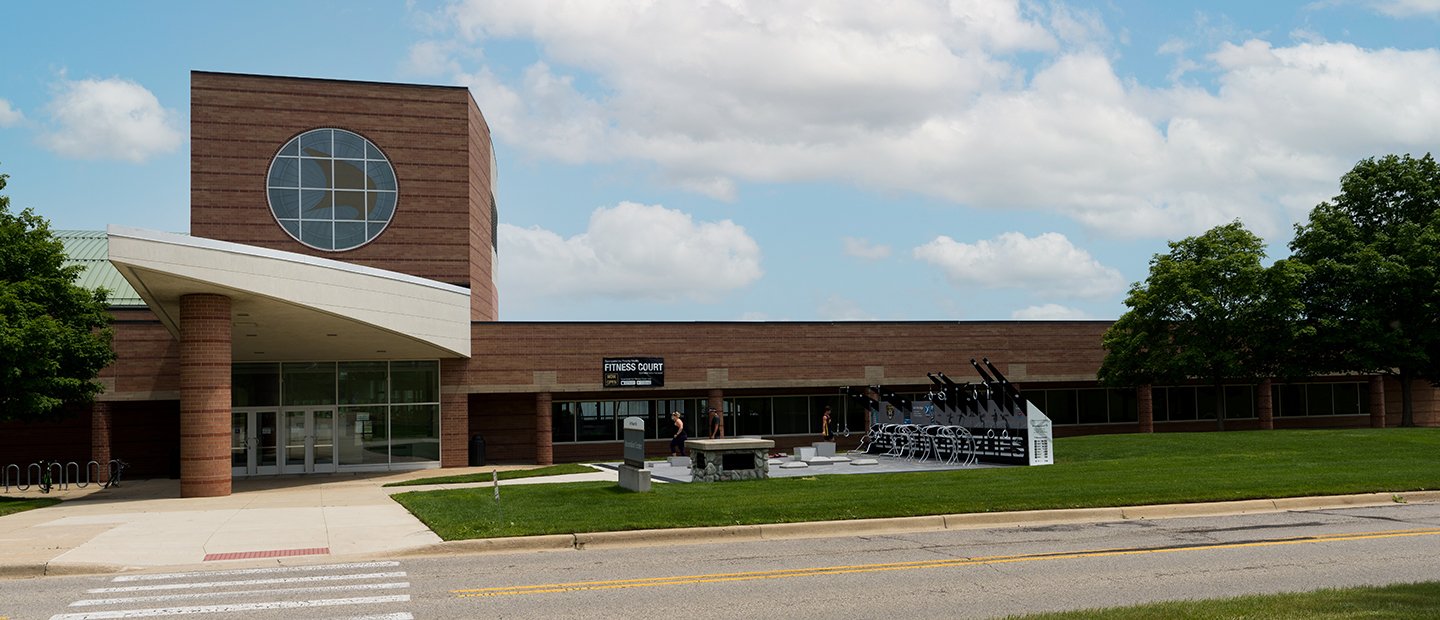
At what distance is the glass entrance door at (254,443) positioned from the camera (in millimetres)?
33219

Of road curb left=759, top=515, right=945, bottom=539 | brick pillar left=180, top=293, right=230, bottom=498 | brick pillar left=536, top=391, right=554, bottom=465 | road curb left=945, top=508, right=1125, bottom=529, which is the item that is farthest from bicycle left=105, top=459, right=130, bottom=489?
→ road curb left=945, top=508, right=1125, bottom=529

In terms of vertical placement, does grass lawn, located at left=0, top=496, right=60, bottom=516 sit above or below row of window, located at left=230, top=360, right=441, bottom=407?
below

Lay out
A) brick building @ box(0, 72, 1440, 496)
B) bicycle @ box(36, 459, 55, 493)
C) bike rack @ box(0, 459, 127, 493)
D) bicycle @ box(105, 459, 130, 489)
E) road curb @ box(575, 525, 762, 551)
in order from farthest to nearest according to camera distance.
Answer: brick building @ box(0, 72, 1440, 496) → bike rack @ box(0, 459, 127, 493) → bicycle @ box(105, 459, 130, 489) → bicycle @ box(36, 459, 55, 493) → road curb @ box(575, 525, 762, 551)

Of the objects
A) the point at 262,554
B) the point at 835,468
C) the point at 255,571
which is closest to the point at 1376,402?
the point at 835,468

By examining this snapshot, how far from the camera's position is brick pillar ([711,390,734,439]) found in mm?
37812

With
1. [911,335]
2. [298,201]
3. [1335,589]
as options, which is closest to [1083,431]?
[911,335]

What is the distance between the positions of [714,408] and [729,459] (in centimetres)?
1469

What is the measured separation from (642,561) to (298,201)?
27.0m

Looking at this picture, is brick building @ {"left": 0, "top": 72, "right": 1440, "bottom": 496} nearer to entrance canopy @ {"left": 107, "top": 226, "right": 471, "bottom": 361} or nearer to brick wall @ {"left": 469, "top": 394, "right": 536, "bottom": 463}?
brick wall @ {"left": 469, "top": 394, "right": 536, "bottom": 463}

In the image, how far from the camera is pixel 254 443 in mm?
33250

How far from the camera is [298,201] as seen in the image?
120 ft

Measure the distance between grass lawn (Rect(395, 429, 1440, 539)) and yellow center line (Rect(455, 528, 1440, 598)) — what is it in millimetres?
3360

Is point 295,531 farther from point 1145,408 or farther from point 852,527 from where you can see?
point 1145,408

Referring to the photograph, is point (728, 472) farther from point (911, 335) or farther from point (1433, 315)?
point (1433, 315)
